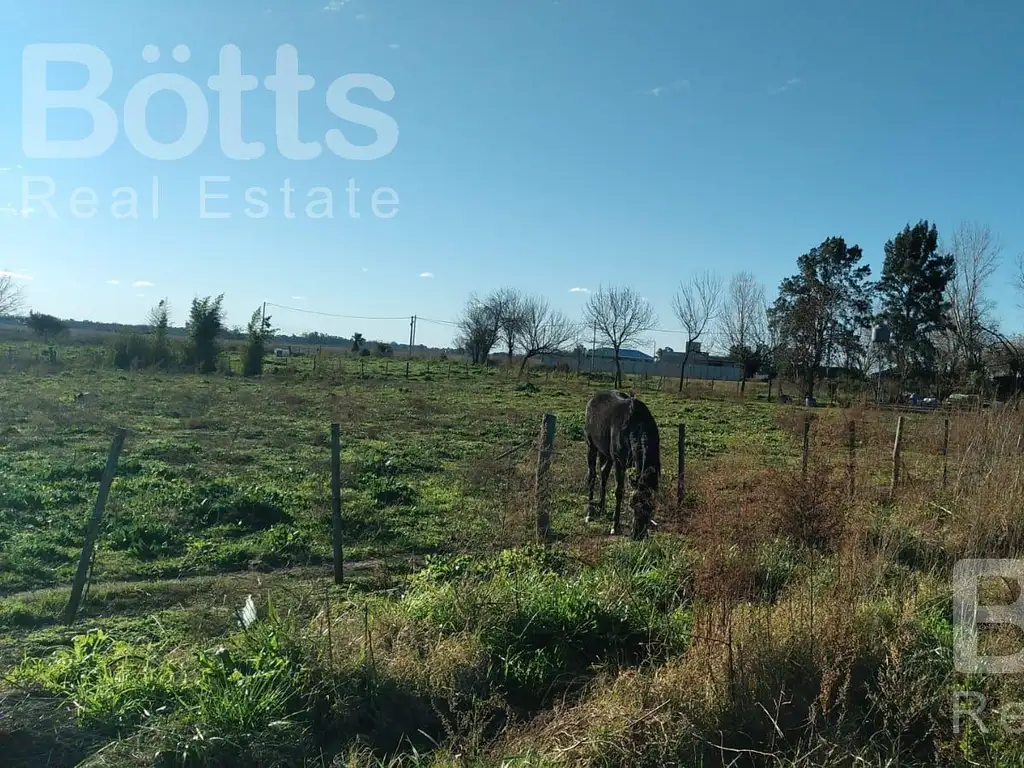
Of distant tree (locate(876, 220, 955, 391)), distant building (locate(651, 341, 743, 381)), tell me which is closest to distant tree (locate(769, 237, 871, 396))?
distant tree (locate(876, 220, 955, 391))

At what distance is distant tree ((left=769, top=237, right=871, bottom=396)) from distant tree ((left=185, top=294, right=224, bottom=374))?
31.3 meters

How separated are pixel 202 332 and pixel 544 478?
31.4 meters

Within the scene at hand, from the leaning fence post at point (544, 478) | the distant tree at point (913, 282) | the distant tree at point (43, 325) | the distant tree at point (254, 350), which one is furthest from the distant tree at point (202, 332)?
the distant tree at point (913, 282)

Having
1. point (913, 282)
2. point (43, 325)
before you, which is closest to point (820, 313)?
point (913, 282)

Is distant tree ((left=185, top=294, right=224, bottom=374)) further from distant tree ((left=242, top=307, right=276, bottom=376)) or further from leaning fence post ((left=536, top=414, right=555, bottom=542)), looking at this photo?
leaning fence post ((left=536, top=414, right=555, bottom=542))

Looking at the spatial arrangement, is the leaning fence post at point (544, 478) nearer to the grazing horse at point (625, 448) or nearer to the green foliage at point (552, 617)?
the grazing horse at point (625, 448)

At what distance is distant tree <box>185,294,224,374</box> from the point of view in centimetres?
3481

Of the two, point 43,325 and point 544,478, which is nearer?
point 544,478

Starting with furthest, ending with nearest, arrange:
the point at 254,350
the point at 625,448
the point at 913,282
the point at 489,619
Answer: the point at 913,282 → the point at 254,350 → the point at 625,448 → the point at 489,619

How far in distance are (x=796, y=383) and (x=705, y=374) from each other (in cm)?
2982

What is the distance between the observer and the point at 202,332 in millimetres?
34938

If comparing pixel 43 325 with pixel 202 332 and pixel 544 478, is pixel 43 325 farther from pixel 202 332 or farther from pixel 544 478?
pixel 544 478

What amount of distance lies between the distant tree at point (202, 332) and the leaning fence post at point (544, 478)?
3054 centimetres

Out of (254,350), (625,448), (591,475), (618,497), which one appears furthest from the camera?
(254,350)
